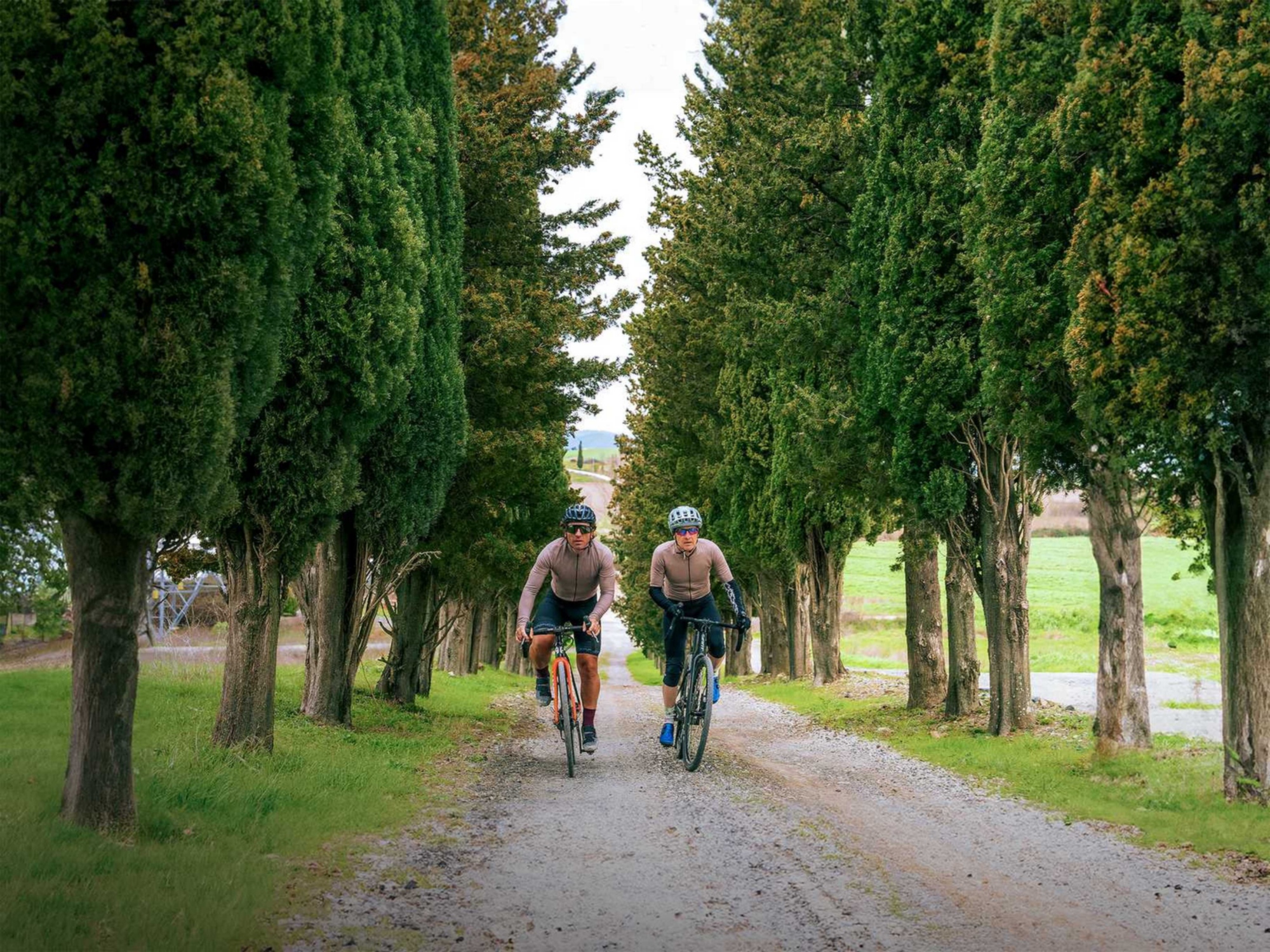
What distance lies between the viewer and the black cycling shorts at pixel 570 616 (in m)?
11.0

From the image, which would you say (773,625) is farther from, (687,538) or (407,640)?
(687,538)

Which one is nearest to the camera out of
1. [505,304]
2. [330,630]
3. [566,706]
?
[566,706]

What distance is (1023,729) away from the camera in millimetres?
13422

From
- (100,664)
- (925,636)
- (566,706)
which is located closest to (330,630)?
(566,706)

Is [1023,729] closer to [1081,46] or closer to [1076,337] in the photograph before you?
[1076,337]

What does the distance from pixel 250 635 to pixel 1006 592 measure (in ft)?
29.7

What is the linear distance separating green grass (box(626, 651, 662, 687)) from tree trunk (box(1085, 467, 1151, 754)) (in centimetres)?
3743

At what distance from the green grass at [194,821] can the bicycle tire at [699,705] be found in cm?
A: 223

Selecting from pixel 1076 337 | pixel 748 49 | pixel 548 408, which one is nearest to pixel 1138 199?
pixel 1076 337

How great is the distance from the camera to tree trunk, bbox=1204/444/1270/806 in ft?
27.7

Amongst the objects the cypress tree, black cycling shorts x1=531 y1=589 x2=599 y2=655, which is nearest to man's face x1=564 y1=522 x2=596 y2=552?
black cycling shorts x1=531 y1=589 x2=599 y2=655

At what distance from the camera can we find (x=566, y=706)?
34.3ft

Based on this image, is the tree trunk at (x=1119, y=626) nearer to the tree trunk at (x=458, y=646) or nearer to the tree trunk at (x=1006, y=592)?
the tree trunk at (x=1006, y=592)

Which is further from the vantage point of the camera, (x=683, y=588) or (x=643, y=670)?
(x=643, y=670)
